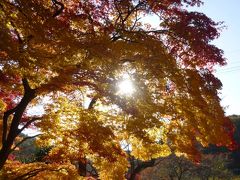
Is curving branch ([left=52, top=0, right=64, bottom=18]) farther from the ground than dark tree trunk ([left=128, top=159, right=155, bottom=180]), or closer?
farther from the ground

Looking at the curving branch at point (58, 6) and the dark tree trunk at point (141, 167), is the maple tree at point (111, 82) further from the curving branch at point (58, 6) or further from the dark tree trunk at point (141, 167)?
the dark tree trunk at point (141, 167)

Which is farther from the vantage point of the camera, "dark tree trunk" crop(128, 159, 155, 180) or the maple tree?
"dark tree trunk" crop(128, 159, 155, 180)

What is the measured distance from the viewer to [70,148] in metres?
11.3

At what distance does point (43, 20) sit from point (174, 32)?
14.1 feet

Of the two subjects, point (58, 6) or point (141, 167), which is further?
point (141, 167)

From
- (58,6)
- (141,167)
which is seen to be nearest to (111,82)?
(58,6)

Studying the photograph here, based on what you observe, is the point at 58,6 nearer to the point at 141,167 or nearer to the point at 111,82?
the point at 111,82

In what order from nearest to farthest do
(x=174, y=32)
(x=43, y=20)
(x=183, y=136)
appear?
(x=43, y=20) → (x=174, y=32) → (x=183, y=136)

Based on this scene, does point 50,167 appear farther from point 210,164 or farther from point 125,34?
point 210,164

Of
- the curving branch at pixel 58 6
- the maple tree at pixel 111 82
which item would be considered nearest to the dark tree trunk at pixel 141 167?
the maple tree at pixel 111 82

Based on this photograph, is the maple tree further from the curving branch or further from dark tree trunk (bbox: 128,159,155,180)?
dark tree trunk (bbox: 128,159,155,180)

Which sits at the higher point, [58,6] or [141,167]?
[58,6]

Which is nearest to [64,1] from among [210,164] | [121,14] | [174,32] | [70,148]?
[121,14]

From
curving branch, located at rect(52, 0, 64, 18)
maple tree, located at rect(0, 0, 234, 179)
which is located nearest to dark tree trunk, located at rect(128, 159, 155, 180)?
maple tree, located at rect(0, 0, 234, 179)
